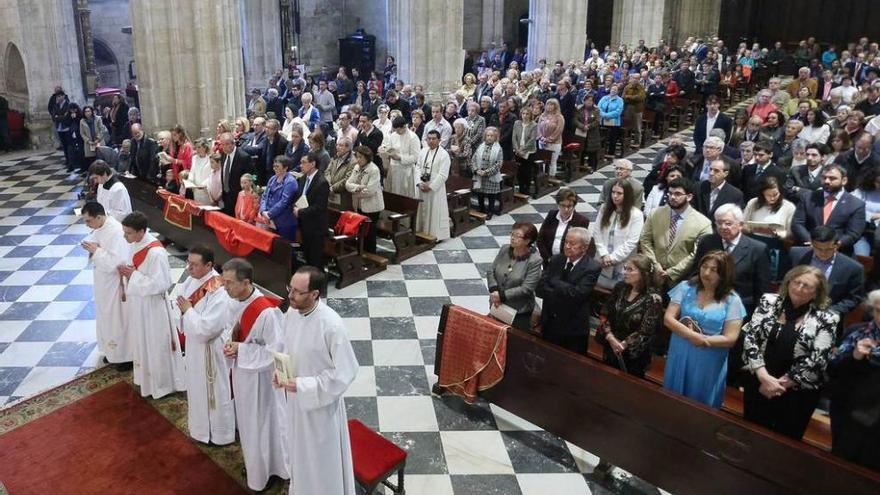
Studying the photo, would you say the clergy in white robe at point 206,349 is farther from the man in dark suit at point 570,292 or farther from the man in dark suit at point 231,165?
the man in dark suit at point 231,165

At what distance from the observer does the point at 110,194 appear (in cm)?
814

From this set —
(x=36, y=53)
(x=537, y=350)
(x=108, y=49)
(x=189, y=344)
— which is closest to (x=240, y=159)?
(x=189, y=344)

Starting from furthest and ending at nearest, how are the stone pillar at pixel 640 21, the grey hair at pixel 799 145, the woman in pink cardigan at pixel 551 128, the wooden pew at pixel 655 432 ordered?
1. the stone pillar at pixel 640 21
2. the woman in pink cardigan at pixel 551 128
3. the grey hair at pixel 799 145
4. the wooden pew at pixel 655 432

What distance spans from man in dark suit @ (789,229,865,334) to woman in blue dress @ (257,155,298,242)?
5.28m

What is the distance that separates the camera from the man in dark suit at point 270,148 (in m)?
10.2

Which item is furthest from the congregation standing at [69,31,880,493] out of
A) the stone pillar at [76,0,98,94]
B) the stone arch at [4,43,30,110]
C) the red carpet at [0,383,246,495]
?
the stone pillar at [76,0,98,94]

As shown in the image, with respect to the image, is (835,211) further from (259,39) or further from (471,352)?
(259,39)

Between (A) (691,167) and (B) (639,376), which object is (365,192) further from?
(B) (639,376)

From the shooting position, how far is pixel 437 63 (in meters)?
15.4

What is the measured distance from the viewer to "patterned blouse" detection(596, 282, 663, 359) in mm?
5234

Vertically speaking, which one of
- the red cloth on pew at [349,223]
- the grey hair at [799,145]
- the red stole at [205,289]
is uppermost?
the grey hair at [799,145]

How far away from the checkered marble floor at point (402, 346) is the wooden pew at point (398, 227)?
168 mm

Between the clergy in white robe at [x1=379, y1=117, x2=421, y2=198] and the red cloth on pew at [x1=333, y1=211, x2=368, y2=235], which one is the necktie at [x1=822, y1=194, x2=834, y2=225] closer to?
the red cloth on pew at [x1=333, y1=211, x2=368, y2=235]

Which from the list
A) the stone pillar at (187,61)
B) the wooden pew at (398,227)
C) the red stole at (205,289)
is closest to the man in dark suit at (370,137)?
the wooden pew at (398,227)
